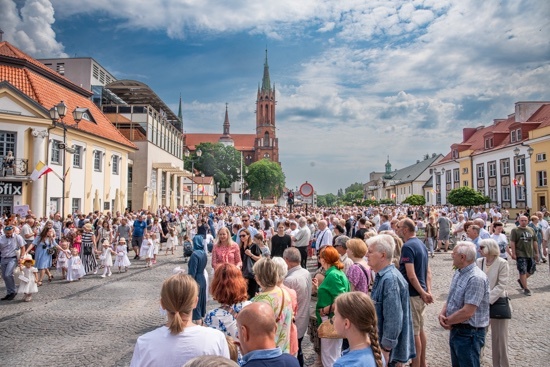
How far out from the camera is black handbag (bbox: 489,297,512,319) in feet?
17.4

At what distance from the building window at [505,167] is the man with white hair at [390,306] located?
5329cm

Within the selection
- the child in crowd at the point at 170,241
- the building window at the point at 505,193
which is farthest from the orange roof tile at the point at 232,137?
the child in crowd at the point at 170,241

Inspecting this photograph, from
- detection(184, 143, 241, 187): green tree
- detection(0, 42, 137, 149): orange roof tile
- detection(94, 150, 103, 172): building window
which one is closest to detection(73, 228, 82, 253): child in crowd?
detection(0, 42, 137, 149): orange roof tile

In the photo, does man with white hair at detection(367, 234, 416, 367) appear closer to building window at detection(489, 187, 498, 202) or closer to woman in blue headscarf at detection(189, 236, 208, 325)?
woman in blue headscarf at detection(189, 236, 208, 325)

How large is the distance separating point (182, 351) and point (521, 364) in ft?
18.0

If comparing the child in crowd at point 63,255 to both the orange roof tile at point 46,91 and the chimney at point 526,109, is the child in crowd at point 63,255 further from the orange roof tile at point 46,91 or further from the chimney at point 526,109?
the chimney at point 526,109

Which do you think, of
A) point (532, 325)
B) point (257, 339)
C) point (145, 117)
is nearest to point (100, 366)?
point (257, 339)

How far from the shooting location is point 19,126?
78.3 ft

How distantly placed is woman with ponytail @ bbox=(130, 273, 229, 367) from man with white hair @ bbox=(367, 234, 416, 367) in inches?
74.9

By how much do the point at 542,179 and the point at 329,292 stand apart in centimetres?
4720

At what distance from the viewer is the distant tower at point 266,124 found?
452 ft

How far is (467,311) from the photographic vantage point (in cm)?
450

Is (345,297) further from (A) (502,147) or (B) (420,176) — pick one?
(B) (420,176)

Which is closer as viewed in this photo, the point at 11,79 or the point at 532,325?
the point at 532,325
